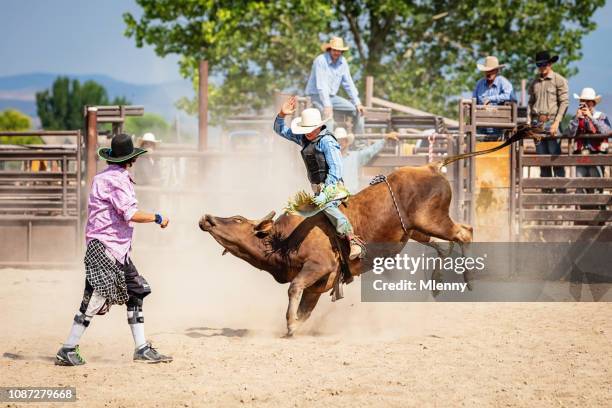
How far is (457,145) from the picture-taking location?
466 inches

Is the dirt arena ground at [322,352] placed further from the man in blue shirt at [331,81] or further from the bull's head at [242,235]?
the man in blue shirt at [331,81]

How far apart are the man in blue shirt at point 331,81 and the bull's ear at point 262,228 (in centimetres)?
354

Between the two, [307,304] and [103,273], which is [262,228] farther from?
[103,273]

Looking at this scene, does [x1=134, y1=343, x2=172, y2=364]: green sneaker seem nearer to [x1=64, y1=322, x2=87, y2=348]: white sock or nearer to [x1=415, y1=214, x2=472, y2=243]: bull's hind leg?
[x1=64, y1=322, x2=87, y2=348]: white sock

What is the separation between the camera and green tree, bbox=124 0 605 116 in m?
25.5

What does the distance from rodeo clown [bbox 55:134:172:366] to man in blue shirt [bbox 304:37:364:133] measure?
15.8 feet

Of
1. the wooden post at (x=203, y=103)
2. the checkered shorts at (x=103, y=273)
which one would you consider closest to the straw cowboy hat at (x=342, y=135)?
the wooden post at (x=203, y=103)

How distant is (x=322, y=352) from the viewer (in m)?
7.07

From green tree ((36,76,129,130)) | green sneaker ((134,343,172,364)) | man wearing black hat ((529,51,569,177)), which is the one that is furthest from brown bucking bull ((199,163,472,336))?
green tree ((36,76,129,130))

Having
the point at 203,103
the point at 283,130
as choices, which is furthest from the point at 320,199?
the point at 203,103

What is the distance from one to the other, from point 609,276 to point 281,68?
17044mm

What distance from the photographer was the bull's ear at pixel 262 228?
7.88 meters

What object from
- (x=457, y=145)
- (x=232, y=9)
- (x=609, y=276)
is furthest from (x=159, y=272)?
(x=232, y=9)

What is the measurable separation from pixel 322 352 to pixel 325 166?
170 centimetres
